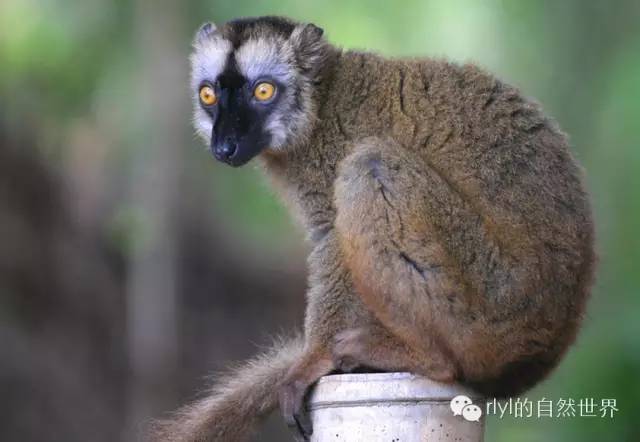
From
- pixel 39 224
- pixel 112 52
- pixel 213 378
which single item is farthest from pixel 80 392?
pixel 213 378

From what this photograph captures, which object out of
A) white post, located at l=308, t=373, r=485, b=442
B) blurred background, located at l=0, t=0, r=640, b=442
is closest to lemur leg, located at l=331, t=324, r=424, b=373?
white post, located at l=308, t=373, r=485, b=442

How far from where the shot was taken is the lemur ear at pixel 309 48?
7.13 meters

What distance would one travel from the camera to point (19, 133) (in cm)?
1594

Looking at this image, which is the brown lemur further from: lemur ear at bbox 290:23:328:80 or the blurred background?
the blurred background

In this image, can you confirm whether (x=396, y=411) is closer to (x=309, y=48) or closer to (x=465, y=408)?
(x=465, y=408)

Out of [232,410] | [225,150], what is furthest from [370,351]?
[225,150]

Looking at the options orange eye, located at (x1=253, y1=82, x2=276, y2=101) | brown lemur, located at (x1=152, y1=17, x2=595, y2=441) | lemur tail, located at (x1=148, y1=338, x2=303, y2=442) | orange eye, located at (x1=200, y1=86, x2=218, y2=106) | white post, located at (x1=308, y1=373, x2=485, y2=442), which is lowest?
lemur tail, located at (x1=148, y1=338, x2=303, y2=442)

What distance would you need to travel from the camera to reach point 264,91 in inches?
281

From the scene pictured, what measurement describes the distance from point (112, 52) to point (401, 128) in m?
11.6

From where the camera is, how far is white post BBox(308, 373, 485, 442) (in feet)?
18.4

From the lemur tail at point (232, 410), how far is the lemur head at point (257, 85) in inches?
50.5

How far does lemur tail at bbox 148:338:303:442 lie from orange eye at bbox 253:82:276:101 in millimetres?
1622

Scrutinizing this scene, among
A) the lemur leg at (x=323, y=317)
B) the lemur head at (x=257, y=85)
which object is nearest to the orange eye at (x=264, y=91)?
the lemur head at (x=257, y=85)

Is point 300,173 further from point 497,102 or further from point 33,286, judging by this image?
point 33,286
